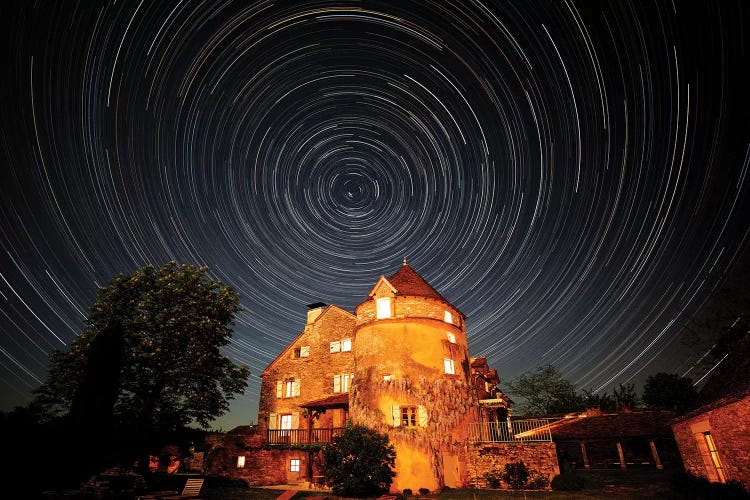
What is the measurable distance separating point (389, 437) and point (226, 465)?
1412cm

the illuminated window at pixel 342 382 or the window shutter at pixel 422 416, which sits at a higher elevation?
the illuminated window at pixel 342 382

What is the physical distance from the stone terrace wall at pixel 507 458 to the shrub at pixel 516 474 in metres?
0.21

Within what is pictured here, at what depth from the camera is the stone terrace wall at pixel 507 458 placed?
70.9ft

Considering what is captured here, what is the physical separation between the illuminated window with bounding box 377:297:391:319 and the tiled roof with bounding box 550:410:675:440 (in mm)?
17121

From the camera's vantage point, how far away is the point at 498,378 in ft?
121

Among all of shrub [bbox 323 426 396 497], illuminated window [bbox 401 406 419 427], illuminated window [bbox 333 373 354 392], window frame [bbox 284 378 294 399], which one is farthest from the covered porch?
shrub [bbox 323 426 396 497]

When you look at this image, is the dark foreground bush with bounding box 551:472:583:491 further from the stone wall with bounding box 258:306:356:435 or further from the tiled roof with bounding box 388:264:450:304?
the stone wall with bounding box 258:306:356:435

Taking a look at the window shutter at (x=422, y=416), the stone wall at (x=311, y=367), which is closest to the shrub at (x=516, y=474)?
the window shutter at (x=422, y=416)

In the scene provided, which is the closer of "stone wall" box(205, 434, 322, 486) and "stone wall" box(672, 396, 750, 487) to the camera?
"stone wall" box(672, 396, 750, 487)

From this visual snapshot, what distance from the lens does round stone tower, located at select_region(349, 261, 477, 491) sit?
2270 cm

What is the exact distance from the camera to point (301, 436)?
30.2 meters

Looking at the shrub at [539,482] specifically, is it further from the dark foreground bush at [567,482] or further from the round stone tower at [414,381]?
the round stone tower at [414,381]

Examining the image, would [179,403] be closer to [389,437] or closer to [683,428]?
[389,437]

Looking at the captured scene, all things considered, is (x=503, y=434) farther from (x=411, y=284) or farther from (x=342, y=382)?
(x=342, y=382)
